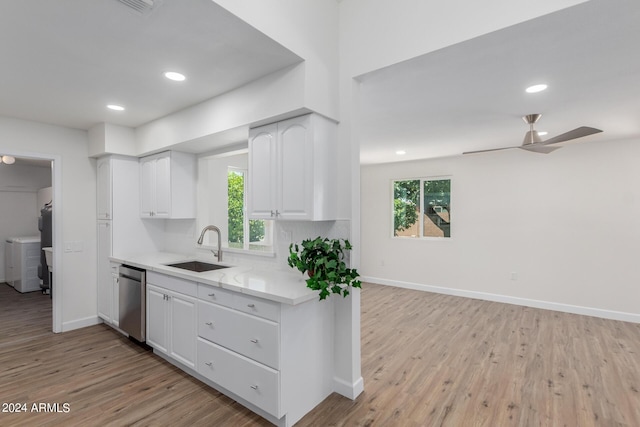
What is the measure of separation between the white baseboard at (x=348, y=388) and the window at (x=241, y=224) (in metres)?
1.39

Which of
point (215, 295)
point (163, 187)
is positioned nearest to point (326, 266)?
point (215, 295)

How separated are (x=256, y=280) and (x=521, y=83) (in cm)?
259

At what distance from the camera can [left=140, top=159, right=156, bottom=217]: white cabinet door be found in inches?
149

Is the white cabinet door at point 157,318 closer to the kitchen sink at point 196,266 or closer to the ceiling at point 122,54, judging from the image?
the kitchen sink at point 196,266

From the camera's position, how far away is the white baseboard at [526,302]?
4.25m

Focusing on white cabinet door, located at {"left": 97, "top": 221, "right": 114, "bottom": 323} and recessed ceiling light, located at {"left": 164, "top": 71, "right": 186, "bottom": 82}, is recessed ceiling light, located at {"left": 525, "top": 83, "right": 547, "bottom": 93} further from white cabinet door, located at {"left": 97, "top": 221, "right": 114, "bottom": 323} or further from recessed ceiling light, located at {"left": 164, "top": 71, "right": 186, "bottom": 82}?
white cabinet door, located at {"left": 97, "top": 221, "right": 114, "bottom": 323}

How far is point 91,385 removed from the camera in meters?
2.54

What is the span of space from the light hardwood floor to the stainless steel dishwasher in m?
0.19

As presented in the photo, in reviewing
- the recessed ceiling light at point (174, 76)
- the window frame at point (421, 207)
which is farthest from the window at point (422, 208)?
the recessed ceiling light at point (174, 76)

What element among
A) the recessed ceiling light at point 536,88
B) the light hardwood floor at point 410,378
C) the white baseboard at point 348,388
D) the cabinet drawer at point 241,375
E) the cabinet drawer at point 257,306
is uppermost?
the recessed ceiling light at point 536,88

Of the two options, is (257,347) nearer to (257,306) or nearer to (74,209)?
(257,306)

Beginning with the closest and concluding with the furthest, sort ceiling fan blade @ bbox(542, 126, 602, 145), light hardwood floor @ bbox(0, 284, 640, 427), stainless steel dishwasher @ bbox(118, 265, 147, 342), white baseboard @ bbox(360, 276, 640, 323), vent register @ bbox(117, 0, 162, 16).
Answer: vent register @ bbox(117, 0, 162, 16), light hardwood floor @ bbox(0, 284, 640, 427), ceiling fan blade @ bbox(542, 126, 602, 145), stainless steel dishwasher @ bbox(118, 265, 147, 342), white baseboard @ bbox(360, 276, 640, 323)

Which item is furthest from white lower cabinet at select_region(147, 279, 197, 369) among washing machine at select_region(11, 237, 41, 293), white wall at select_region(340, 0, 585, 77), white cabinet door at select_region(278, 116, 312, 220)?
washing machine at select_region(11, 237, 41, 293)

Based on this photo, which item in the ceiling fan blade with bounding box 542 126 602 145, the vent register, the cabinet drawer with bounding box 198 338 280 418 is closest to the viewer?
the vent register
